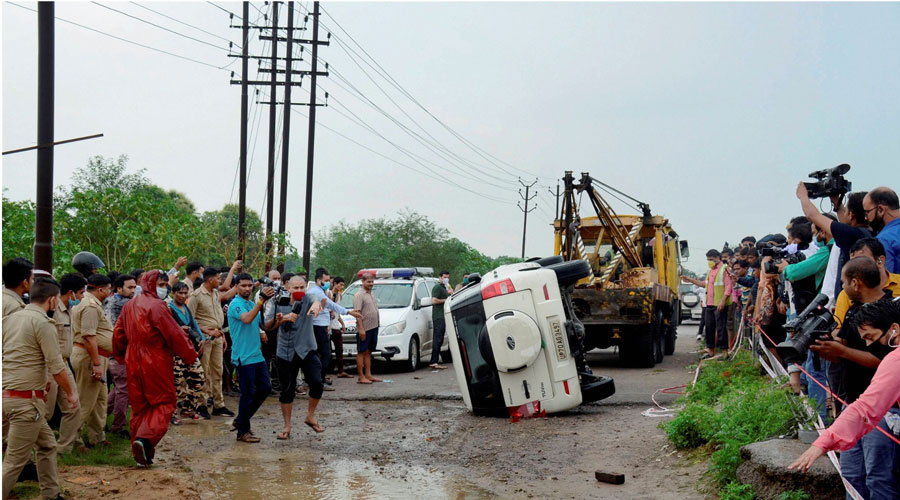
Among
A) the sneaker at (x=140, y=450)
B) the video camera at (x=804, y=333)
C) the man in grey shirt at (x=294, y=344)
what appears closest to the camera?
the video camera at (x=804, y=333)

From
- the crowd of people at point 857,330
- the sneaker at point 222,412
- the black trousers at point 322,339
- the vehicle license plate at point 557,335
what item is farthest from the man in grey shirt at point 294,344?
the crowd of people at point 857,330

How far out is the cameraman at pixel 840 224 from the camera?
5.26 meters

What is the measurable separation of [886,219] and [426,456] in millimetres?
4564

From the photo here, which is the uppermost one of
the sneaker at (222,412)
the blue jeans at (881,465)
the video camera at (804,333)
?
the video camera at (804,333)

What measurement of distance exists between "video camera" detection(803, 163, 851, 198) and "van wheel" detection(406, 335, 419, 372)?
987cm

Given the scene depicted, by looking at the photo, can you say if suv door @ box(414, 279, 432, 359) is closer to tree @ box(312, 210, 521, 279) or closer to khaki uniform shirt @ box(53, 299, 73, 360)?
khaki uniform shirt @ box(53, 299, 73, 360)

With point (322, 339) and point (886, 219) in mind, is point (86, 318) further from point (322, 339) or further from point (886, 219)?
point (886, 219)

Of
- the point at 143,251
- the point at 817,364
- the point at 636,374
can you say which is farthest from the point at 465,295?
the point at 143,251

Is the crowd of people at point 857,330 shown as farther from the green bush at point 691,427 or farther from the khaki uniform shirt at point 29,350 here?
the khaki uniform shirt at point 29,350

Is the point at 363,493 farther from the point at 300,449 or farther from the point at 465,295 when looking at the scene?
the point at 465,295

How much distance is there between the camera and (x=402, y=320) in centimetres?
1459

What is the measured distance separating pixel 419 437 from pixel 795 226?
177 inches

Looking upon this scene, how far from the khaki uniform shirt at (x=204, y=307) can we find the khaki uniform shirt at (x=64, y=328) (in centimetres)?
260

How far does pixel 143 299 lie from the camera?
7.04 metres
